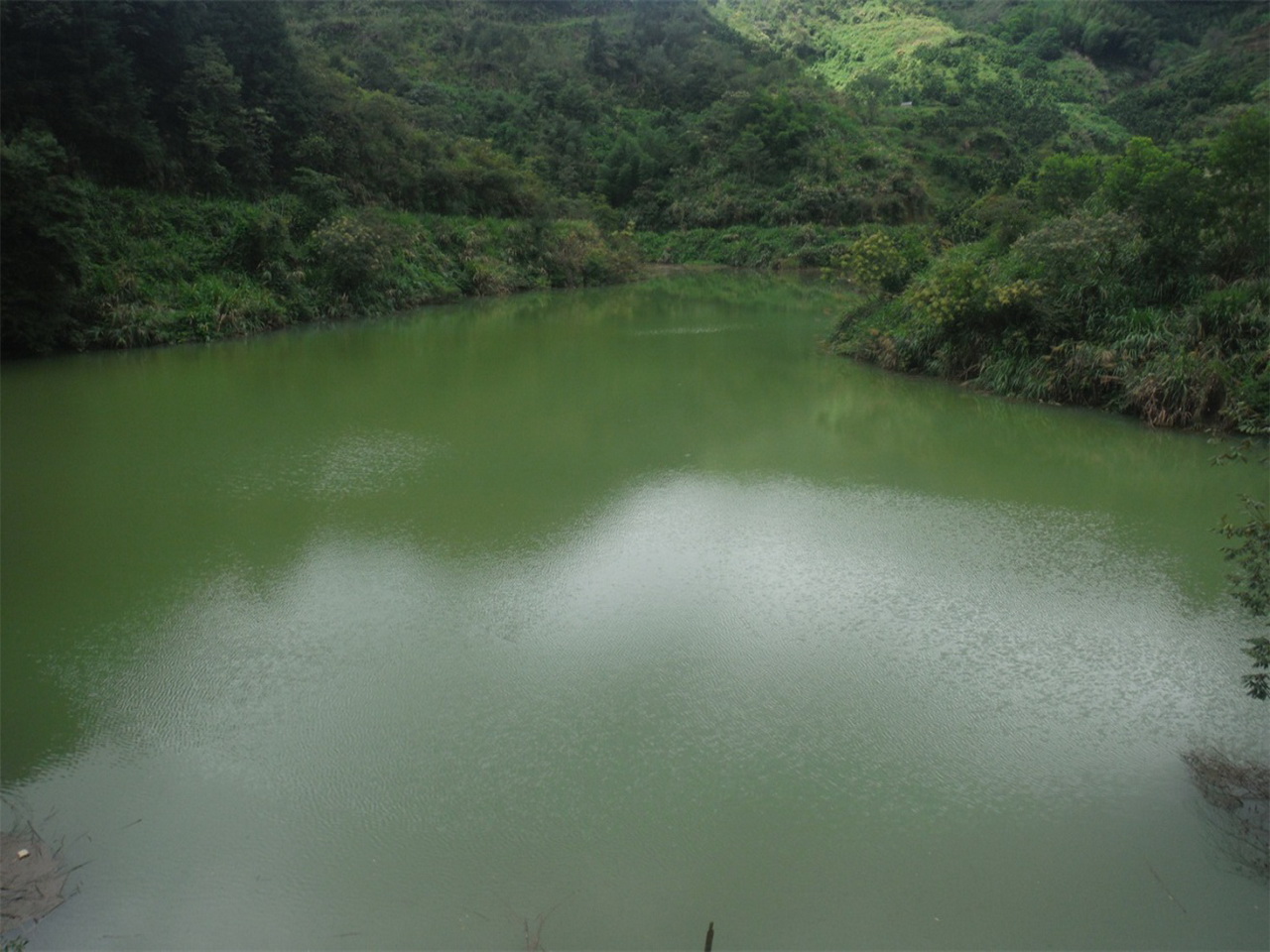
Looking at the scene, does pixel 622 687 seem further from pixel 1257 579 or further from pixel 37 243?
pixel 37 243

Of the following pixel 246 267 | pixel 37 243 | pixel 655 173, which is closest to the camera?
pixel 37 243

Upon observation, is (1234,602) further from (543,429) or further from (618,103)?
(618,103)

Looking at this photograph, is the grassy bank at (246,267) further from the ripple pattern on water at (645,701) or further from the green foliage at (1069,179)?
the green foliage at (1069,179)

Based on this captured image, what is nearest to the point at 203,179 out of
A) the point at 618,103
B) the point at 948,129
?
the point at 618,103

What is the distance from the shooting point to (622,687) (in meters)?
4.07

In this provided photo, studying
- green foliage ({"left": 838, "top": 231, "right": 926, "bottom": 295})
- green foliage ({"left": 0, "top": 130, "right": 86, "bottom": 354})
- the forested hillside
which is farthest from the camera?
green foliage ({"left": 838, "top": 231, "right": 926, "bottom": 295})

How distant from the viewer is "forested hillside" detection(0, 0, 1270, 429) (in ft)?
31.1

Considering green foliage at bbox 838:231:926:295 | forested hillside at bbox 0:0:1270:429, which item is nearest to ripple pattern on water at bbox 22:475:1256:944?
forested hillside at bbox 0:0:1270:429

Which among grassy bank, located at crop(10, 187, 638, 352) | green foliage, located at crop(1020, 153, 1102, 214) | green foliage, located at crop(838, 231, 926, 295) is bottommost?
grassy bank, located at crop(10, 187, 638, 352)

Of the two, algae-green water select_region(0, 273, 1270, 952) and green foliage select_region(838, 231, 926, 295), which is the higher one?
green foliage select_region(838, 231, 926, 295)

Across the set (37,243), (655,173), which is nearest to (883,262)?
(37,243)

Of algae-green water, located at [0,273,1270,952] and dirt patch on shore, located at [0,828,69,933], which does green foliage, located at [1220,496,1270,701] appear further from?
dirt patch on shore, located at [0,828,69,933]

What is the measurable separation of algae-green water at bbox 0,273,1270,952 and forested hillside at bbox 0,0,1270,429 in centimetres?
157

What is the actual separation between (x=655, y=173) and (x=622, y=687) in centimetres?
3358
